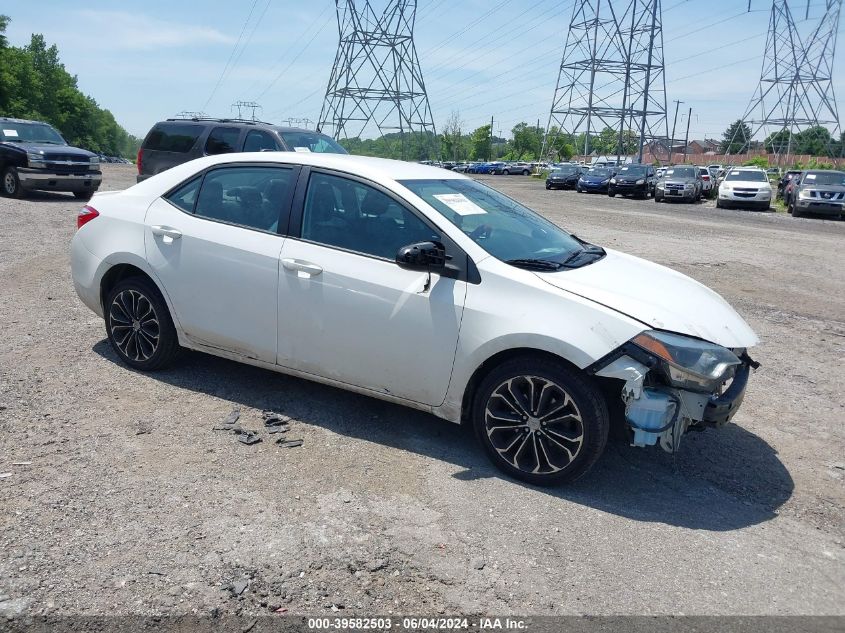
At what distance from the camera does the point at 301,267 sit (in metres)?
4.41

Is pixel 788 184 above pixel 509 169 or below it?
above

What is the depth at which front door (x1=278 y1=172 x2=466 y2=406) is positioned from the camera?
406 centimetres

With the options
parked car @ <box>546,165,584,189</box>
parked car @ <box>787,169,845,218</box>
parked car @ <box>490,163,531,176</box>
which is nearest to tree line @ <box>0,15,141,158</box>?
parked car @ <box>490,163,531,176</box>

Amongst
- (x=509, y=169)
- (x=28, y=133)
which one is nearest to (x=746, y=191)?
(x=28, y=133)

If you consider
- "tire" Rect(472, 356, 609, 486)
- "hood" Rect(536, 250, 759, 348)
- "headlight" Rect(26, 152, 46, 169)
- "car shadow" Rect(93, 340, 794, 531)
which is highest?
"headlight" Rect(26, 152, 46, 169)

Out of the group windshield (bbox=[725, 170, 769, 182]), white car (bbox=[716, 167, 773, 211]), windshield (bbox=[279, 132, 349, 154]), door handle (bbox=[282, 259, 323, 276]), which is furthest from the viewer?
windshield (bbox=[725, 170, 769, 182])

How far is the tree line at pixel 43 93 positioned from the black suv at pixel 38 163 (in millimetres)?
49720

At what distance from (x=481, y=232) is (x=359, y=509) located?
5.82ft

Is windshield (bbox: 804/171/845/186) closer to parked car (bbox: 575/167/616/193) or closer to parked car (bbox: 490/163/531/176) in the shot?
parked car (bbox: 575/167/616/193)

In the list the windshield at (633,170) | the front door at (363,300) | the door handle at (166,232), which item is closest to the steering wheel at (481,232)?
the front door at (363,300)

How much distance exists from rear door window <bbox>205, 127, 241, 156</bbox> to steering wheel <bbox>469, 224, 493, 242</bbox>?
991cm

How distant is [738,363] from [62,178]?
56.4ft

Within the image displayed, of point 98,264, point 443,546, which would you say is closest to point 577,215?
point 98,264

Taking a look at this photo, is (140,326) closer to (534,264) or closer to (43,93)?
(534,264)
